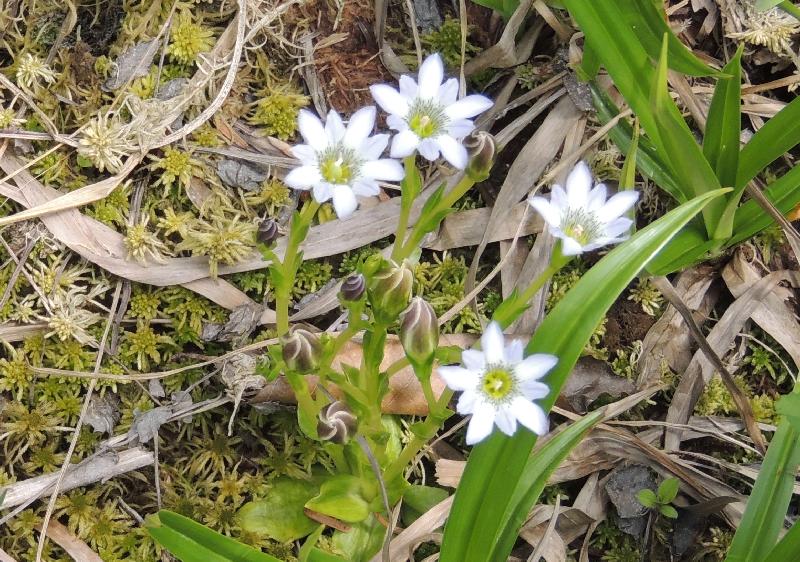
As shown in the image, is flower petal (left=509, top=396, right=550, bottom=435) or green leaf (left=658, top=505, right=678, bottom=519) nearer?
flower petal (left=509, top=396, right=550, bottom=435)

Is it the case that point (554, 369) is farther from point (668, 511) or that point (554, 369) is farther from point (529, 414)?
point (668, 511)

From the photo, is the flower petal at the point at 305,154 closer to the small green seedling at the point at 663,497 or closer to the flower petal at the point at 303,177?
the flower petal at the point at 303,177

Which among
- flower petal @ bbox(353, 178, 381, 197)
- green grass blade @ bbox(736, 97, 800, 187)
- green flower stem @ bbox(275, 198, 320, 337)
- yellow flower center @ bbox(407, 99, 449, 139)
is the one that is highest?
green grass blade @ bbox(736, 97, 800, 187)

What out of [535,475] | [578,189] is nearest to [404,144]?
[578,189]

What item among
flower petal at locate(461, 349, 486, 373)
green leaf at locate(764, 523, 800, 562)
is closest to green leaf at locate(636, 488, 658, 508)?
green leaf at locate(764, 523, 800, 562)

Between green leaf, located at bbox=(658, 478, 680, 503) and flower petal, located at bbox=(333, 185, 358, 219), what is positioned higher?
flower petal, located at bbox=(333, 185, 358, 219)

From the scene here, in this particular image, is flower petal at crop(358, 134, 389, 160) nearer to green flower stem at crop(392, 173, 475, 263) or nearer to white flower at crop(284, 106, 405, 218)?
white flower at crop(284, 106, 405, 218)

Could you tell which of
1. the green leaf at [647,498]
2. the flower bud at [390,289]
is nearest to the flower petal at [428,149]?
the flower bud at [390,289]
